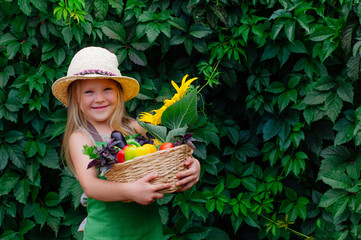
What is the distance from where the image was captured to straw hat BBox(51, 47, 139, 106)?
161 cm

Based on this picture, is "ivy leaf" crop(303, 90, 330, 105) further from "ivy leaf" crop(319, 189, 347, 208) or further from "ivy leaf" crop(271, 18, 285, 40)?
"ivy leaf" crop(319, 189, 347, 208)

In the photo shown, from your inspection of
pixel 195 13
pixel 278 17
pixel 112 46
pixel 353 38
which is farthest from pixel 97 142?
pixel 353 38

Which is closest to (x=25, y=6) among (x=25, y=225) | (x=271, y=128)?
(x=25, y=225)

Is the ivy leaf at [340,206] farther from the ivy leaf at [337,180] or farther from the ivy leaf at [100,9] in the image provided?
the ivy leaf at [100,9]

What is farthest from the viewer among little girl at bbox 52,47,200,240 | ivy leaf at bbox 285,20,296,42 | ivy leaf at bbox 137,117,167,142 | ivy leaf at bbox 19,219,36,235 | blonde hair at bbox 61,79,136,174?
ivy leaf at bbox 19,219,36,235

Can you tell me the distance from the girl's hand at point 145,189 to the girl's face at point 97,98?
45cm

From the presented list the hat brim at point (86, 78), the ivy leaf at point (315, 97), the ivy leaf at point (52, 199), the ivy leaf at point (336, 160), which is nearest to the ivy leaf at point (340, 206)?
the ivy leaf at point (336, 160)

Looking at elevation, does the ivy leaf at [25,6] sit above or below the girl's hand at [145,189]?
above

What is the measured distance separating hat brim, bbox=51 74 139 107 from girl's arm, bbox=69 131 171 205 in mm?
212

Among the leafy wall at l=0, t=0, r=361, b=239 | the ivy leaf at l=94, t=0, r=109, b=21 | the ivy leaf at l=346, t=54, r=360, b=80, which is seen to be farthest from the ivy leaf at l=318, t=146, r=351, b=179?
the ivy leaf at l=94, t=0, r=109, b=21

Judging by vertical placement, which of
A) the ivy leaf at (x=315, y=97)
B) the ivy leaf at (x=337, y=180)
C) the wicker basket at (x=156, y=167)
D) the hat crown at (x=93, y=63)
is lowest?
the ivy leaf at (x=337, y=180)

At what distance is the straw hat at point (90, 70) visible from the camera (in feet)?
5.27

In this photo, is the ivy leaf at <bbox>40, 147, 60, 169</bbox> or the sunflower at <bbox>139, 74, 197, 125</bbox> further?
the ivy leaf at <bbox>40, 147, 60, 169</bbox>

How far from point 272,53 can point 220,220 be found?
47.2 inches
